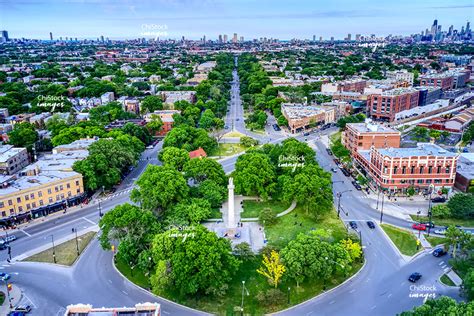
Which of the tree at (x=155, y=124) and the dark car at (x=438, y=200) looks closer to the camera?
the dark car at (x=438, y=200)

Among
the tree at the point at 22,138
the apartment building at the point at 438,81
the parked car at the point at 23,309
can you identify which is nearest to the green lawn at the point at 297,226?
the parked car at the point at 23,309

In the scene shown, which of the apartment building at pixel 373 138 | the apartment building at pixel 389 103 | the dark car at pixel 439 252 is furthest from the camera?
the apartment building at pixel 389 103

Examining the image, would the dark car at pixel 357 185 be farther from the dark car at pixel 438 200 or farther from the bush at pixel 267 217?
the bush at pixel 267 217

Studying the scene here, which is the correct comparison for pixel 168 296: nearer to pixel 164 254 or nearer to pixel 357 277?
pixel 164 254

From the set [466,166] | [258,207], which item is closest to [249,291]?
[258,207]

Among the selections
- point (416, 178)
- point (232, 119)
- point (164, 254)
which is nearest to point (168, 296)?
point (164, 254)

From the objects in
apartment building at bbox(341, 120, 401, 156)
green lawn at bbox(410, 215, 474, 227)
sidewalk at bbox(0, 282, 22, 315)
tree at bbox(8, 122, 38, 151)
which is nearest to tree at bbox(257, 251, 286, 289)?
sidewalk at bbox(0, 282, 22, 315)

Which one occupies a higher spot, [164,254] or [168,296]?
[164,254]
